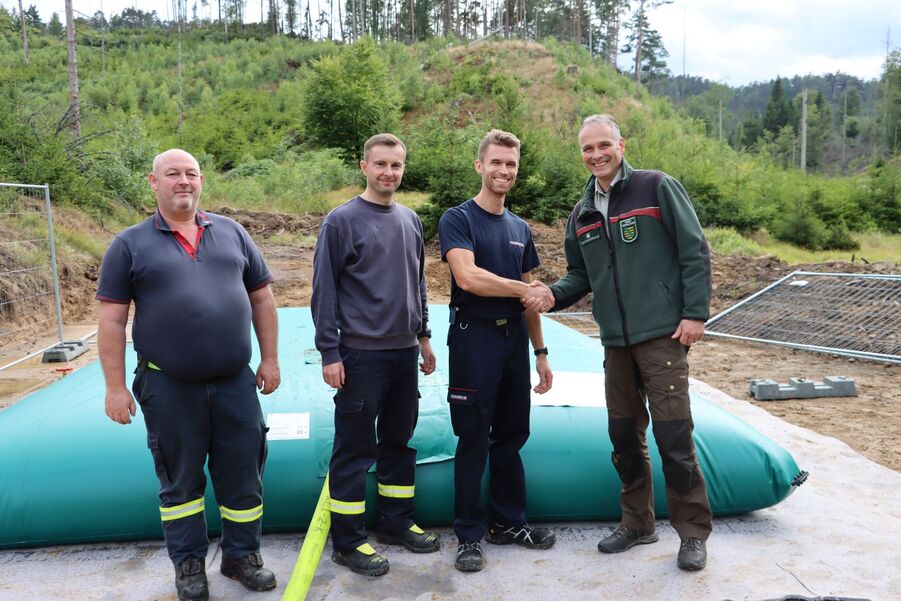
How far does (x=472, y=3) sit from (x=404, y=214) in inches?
2208

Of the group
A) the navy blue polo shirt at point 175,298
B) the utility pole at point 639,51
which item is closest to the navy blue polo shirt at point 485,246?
the navy blue polo shirt at point 175,298

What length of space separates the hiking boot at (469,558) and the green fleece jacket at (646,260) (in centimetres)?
107

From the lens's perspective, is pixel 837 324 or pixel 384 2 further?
pixel 384 2

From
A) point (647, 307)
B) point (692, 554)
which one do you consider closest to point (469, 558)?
point (692, 554)

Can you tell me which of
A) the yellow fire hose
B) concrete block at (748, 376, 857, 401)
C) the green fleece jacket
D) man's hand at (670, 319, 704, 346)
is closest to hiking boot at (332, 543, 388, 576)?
the yellow fire hose

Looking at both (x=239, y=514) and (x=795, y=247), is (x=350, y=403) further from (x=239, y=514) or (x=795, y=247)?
(x=795, y=247)

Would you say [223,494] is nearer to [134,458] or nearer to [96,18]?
[134,458]

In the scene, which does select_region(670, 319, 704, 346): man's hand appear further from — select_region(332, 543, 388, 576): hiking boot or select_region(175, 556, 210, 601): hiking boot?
select_region(175, 556, 210, 601): hiking boot

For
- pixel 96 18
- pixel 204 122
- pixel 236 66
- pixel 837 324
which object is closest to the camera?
pixel 837 324

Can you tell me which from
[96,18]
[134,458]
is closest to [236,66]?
[96,18]

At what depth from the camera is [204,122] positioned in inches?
1331

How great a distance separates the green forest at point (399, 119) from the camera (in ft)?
49.1

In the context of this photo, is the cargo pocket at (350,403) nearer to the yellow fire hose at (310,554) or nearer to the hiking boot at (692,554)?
the yellow fire hose at (310,554)

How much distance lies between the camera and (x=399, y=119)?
91.5ft
